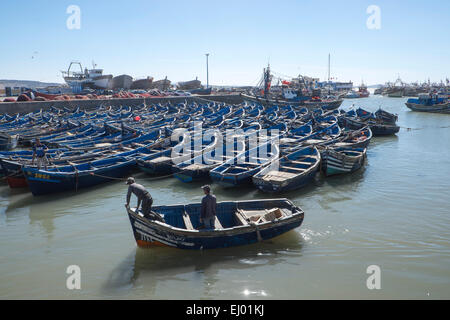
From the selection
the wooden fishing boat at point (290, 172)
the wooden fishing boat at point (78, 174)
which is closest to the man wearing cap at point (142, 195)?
the wooden fishing boat at point (290, 172)

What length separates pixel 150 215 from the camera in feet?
31.0

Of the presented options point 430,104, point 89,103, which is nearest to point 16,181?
point 89,103

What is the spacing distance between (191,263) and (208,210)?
5.14 feet

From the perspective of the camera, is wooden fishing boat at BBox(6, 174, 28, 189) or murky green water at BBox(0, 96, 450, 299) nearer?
murky green water at BBox(0, 96, 450, 299)

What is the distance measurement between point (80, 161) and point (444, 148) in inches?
1021

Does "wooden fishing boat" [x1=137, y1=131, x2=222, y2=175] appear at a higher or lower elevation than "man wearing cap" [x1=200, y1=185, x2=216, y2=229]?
higher

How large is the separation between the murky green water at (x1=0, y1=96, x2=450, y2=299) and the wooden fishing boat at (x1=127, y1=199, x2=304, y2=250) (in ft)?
1.29

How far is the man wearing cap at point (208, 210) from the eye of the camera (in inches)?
360

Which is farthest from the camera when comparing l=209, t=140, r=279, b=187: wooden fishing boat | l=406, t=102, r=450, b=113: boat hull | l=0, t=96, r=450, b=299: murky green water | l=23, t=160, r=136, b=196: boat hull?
l=406, t=102, r=450, b=113: boat hull

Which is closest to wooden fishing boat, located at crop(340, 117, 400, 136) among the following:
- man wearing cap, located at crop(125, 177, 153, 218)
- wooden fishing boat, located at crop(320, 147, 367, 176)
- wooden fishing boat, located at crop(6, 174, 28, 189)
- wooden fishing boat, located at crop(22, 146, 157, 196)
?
wooden fishing boat, located at crop(320, 147, 367, 176)

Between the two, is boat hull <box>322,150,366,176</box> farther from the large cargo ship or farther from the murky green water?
the large cargo ship

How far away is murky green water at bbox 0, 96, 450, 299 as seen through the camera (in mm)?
8211

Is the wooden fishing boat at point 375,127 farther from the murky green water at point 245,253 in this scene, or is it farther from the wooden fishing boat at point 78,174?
the wooden fishing boat at point 78,174
